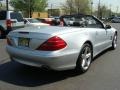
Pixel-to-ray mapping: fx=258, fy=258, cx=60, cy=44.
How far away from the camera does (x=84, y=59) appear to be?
6203 millimetres

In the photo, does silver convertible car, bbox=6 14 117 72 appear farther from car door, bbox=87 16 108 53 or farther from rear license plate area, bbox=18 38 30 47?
car door, bbox=87 16 108 53

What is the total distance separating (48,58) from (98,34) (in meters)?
2.40

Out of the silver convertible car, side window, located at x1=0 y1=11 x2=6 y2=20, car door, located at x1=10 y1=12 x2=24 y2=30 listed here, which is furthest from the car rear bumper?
side window, located at x1=0 y1=11 x2=6 y2=20

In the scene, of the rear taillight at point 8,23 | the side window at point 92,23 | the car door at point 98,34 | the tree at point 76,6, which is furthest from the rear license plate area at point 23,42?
the tree at point 76,6

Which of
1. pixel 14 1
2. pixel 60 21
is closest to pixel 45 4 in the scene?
pixel 14 1

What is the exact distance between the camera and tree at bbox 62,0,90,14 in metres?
90.7

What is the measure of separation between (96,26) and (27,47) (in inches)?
111

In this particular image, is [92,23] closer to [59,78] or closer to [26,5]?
[59,78]

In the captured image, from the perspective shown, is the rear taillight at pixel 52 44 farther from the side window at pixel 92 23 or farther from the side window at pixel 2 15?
the side window at pixel 2 15

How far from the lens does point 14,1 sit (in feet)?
216

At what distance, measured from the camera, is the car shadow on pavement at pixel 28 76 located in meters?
5.44

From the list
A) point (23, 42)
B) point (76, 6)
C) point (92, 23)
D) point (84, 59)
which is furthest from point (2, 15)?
point (76, 6)

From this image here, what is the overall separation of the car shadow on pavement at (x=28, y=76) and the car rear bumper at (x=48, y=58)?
0.36 meters

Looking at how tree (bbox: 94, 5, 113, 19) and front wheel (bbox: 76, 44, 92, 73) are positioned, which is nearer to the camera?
front wheel (bbox: 76, 44, 92, 73)
